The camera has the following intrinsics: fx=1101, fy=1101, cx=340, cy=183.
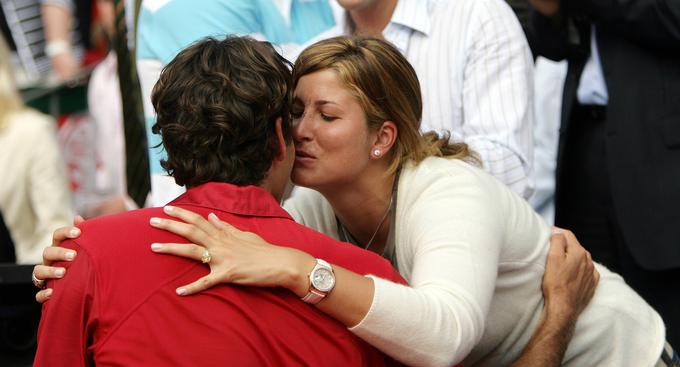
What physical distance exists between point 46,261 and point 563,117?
8.37ft

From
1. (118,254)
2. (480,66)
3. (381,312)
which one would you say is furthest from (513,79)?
(118,254)

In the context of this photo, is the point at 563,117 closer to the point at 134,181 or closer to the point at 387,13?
the point at 387,13

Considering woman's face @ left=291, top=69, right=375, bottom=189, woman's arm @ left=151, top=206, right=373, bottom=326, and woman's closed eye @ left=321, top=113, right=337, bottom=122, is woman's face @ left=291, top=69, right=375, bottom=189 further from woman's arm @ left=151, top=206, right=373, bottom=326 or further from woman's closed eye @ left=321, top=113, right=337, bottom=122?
woman's arm @ left=151, top=206, right=373, bottom=326

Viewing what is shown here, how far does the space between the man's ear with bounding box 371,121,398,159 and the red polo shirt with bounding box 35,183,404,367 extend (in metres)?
0.64

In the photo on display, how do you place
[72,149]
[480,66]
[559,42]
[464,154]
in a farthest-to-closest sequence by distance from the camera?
[72,149], [559,42], [480,66], [464,154]

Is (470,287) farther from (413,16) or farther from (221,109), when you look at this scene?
(413,16)

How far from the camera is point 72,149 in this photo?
24.3ft

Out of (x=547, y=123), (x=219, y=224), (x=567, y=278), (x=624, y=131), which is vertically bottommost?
(x=547, y=123)

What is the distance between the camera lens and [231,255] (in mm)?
2008

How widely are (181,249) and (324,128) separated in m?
0.67

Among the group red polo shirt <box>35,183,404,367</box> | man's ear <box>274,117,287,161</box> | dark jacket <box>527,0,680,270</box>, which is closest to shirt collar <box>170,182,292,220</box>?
red polo shirt <box>35,183,404,367</box>

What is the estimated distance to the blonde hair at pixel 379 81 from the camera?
2.58m

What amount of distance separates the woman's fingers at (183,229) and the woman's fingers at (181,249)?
0.02 metres

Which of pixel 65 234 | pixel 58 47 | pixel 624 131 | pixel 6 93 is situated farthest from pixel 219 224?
pixel 58 47
